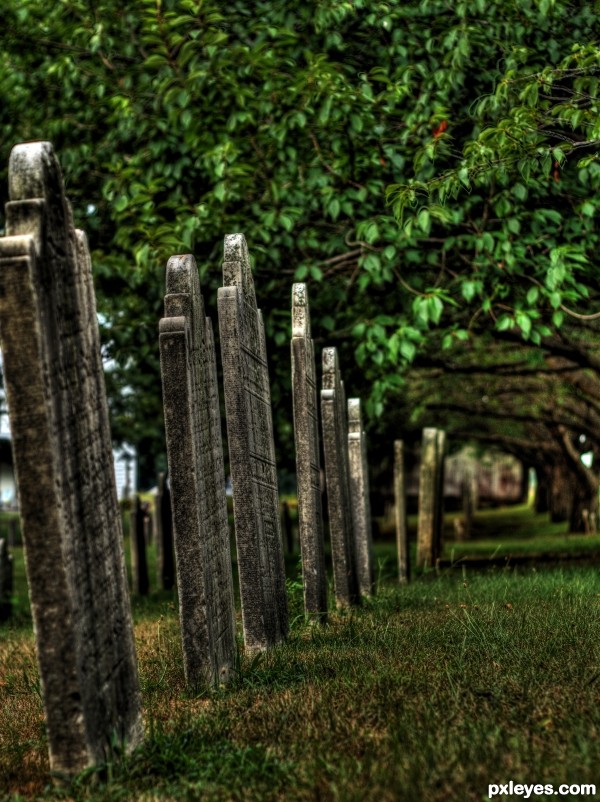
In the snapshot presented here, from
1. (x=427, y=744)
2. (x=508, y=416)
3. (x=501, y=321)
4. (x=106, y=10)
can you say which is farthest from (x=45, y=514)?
(x=508, y=416)

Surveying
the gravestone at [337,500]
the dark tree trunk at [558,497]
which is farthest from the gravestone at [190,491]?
the dark tree trunk at [558,497]

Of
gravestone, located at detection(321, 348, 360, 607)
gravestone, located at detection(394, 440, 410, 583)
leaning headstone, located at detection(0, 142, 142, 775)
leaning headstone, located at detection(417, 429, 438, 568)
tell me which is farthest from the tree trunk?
leaning headstone, located at detection(0, 142, 142, 775)

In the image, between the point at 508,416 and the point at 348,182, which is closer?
the point at 348,182

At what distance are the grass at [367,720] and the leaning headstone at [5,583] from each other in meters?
5.89

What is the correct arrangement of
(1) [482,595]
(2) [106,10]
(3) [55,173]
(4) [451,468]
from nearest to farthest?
1. (3) [55,173]
2. (1) [482,595]
3. (2) [106,10]
4. (4) [451,468]

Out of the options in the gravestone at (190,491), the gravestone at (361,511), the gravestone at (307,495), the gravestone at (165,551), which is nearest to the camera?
the gravestone at (190,491)

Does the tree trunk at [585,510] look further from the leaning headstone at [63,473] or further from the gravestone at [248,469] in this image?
the leaning headstone at [63,473]

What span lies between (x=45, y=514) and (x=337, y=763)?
125cm

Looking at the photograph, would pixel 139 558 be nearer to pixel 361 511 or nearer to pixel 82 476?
pixel 361 511

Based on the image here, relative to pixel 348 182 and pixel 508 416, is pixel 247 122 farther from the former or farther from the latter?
pixel 508 416

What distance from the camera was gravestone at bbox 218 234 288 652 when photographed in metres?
5.43

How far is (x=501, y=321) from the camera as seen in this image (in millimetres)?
9398

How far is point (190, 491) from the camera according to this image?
4.59m

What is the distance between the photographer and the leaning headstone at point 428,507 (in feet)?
42.9
